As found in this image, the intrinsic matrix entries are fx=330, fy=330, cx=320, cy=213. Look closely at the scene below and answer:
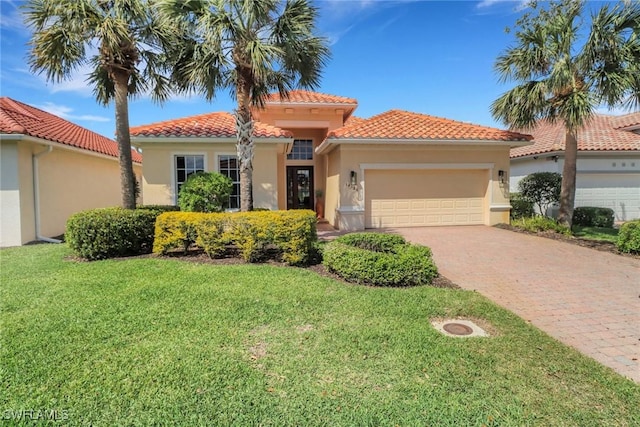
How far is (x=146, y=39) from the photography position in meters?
9.06

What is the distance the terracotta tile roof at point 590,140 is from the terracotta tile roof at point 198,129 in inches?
522

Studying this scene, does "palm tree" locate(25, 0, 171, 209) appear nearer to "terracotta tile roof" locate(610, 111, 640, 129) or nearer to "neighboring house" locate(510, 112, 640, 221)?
"neighboring house" locate(510, 112, 640, 221)

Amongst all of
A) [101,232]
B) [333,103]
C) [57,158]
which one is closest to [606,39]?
[333,103]

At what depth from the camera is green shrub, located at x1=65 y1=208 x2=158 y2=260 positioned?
7.78 metres

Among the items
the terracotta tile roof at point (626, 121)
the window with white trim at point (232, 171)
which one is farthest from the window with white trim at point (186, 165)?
the terracotta tile roof at point (626, 121)

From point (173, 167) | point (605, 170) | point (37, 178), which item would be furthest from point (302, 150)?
point (605, 170)

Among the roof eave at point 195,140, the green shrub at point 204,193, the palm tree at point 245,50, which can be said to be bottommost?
the green shrub at point 204,193

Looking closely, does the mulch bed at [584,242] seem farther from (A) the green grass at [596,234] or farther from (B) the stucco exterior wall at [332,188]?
(B) the stucco exterior wall at [332,188]

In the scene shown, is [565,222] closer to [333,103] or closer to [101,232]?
[333,103]

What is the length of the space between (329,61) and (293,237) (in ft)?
17.8

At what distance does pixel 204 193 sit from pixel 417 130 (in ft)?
30.0

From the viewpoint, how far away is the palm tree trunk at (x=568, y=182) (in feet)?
39.8

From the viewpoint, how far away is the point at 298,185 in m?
18.3

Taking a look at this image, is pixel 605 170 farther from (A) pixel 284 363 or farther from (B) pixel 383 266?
(A) pixel 284 363
